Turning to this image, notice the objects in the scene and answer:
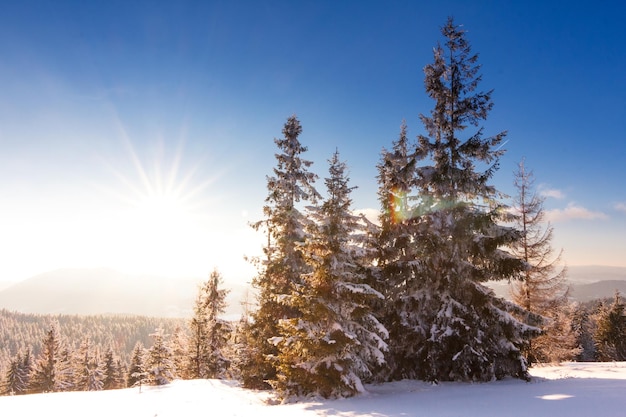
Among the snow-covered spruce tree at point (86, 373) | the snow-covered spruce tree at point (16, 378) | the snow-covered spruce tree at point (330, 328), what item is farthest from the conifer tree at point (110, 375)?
the snow-covered spruce tree at point (330, 328)

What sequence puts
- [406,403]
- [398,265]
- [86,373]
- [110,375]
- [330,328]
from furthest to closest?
[110,375] → [86,373] → [398,265] → [330,328] → [406,403]

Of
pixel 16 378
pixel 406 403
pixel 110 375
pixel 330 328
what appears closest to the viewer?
pixel 406 403

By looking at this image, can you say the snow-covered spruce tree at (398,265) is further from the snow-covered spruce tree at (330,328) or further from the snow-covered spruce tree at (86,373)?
the snow-covered spruce tree at (86,373)

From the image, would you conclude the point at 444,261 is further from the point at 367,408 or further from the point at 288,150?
the point at 288,150

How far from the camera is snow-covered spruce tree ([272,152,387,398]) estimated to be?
44.9 feet

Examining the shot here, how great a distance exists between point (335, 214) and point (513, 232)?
26.3 ft

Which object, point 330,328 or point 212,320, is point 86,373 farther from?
point 330,328

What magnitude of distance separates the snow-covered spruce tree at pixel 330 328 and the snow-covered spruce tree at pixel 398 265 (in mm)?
2205

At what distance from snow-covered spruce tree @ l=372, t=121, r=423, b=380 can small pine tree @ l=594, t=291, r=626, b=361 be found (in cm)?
4985

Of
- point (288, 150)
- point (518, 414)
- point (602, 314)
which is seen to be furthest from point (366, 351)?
point (602, 314)

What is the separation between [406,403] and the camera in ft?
39.3

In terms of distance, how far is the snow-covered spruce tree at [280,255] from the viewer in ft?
64.5

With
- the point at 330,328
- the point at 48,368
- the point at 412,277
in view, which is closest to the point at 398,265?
the point at 412,277

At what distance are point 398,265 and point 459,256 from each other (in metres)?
2.92
